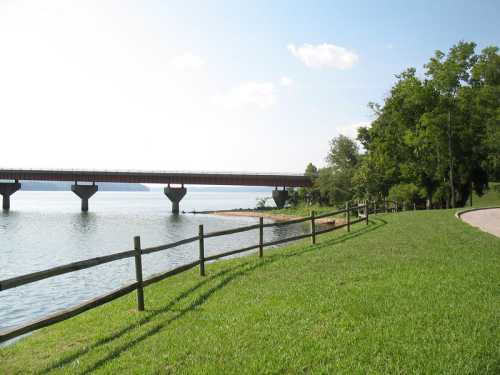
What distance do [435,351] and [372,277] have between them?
475 centimetres

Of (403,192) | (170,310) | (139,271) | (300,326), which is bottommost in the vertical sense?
(170,310)

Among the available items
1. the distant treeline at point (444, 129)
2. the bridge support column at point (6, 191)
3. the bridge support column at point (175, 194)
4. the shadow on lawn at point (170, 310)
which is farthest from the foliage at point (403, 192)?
the bridge support column at point (6, 191)

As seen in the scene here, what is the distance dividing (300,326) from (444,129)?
41.5 meters

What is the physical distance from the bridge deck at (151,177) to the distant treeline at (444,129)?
42.1m

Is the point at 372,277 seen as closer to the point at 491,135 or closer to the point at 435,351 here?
the point at 435,351

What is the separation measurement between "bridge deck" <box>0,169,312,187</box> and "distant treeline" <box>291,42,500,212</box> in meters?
42.1

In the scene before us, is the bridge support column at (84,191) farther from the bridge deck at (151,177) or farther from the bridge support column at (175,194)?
the bridge support column at (175,194)

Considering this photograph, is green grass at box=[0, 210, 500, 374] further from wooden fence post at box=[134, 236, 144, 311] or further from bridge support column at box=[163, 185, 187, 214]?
bridge support column at box=[163, 185, 187, 214]

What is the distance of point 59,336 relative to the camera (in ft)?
28.9

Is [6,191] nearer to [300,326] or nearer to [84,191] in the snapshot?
[84,191]

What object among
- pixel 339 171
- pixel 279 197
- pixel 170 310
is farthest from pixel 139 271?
pixel 279 197

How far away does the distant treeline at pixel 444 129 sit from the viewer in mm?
42438

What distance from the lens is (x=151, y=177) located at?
93.5 metres

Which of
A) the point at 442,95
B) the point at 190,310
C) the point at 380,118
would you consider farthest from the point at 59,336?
the point at 380,118
